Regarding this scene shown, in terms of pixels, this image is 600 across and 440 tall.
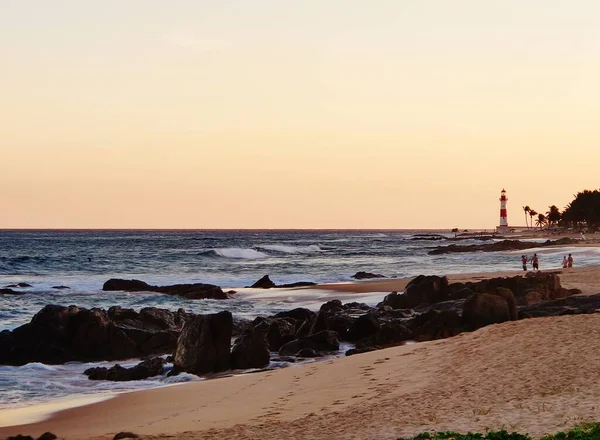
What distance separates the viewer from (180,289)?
152 feet

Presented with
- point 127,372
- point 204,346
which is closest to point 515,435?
point 204,346

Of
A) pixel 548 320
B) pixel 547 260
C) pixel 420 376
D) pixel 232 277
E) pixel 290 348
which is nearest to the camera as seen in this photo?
pixel 420 376

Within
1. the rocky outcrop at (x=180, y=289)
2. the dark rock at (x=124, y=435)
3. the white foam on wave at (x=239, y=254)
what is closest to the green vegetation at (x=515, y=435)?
the dark rock at (x=124, y=435)

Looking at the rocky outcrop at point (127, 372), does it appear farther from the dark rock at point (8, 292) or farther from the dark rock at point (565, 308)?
the dark rock at point (8, 292)

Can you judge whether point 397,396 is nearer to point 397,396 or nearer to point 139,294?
point 397,396

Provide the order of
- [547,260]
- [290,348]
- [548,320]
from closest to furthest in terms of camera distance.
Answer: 1. [548,320]
2. [290,348]
3. [547,260]

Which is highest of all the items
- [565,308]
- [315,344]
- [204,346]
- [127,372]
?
[565,308]

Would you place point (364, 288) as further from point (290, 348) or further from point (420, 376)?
point (420, 376)

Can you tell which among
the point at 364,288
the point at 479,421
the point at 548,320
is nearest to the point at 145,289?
the point at 364,288

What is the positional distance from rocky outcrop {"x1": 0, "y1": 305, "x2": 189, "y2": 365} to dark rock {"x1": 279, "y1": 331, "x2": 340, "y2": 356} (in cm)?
393

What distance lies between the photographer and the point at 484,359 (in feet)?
54.9

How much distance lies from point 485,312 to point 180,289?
84.8 ft

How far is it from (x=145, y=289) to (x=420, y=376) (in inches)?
1357

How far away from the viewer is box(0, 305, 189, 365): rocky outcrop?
79.5 ft
